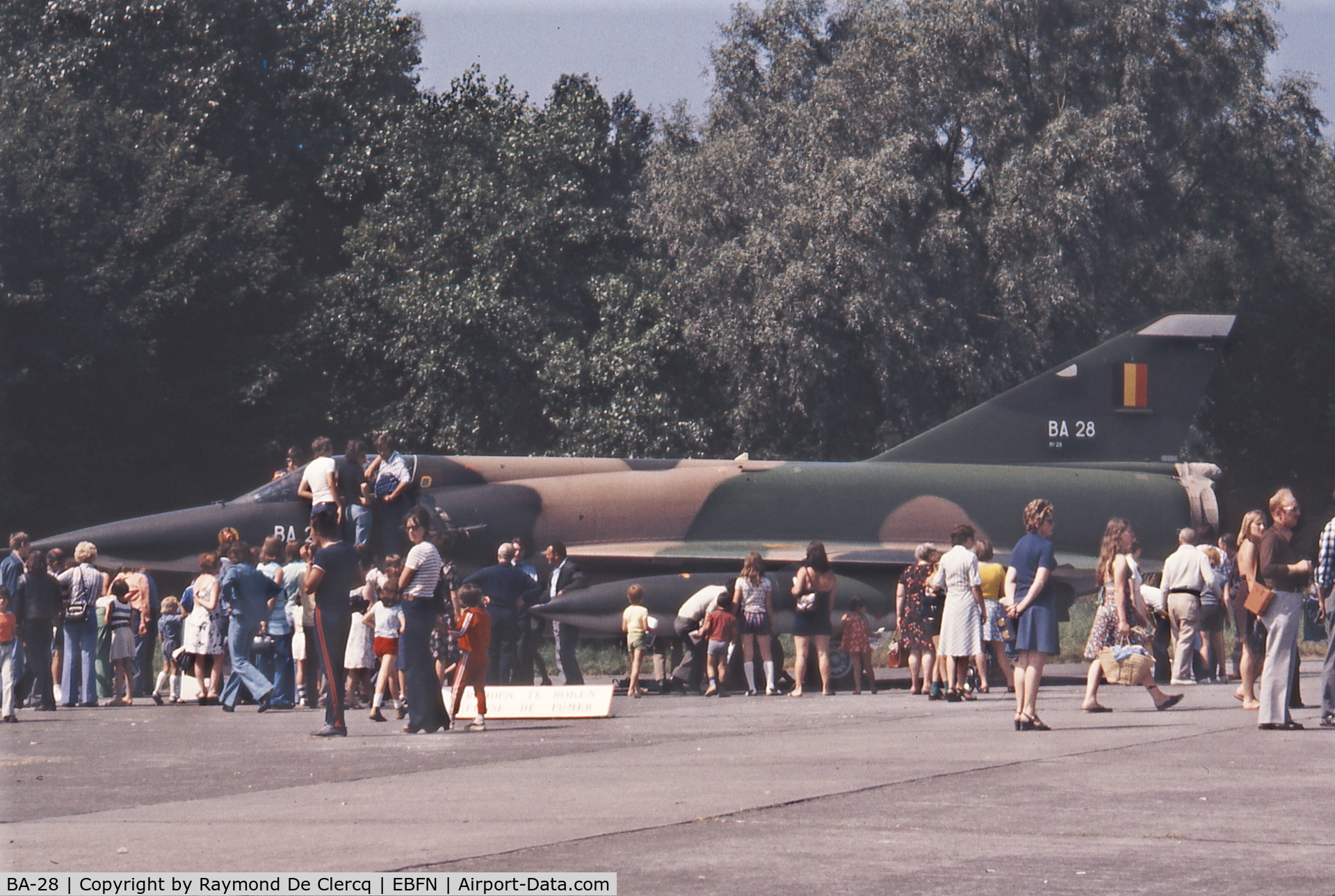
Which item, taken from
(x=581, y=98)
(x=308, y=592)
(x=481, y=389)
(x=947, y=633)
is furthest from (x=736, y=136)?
(x=308, y=592)

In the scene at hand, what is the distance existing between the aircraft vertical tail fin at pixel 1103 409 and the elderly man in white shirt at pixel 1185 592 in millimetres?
5911

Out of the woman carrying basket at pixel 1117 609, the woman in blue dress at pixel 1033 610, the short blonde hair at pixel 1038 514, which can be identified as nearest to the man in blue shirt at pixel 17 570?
the woman in blue dress at pixel 1033 610

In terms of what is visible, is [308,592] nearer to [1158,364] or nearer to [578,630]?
[578,630]

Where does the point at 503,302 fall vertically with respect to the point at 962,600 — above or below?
above

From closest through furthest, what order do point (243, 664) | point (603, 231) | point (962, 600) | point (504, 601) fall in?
point (962, 600) < point (243, 664) < point (504, 601) < point (603, 231)

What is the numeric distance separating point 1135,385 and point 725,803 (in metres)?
18.5

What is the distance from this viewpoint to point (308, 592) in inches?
543

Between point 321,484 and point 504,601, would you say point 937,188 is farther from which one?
point 321,484

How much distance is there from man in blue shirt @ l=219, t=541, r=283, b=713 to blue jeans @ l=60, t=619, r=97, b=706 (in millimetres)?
1773

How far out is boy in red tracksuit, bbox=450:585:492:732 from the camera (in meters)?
14.6

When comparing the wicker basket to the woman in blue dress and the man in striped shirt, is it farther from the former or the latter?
the woman in blue dress

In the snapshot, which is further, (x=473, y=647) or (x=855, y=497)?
(x=855, y=497)

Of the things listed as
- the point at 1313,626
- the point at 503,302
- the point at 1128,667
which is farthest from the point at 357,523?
the point at 503,302

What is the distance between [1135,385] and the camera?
84.1 feet
